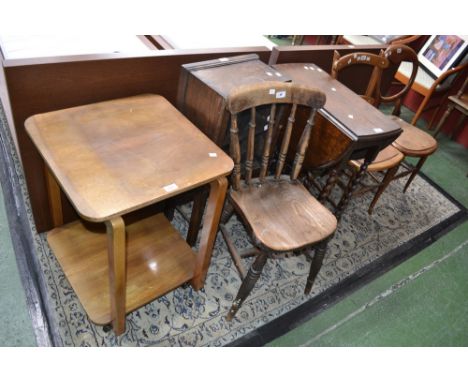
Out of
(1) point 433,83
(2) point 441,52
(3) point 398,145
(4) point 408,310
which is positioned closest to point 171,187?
(4) point 408,310

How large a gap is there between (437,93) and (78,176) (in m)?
3.09

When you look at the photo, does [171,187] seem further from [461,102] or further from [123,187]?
[461,102]

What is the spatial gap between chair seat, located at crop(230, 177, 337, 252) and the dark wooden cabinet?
10.1 inches

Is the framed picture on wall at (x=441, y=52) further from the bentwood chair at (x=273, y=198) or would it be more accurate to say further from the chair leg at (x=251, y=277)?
the chair leg at (x=251, y=277)

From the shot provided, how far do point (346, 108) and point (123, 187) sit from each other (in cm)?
113

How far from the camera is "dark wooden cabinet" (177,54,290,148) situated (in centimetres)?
141

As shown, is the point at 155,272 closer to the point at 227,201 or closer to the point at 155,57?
the point at 227,201

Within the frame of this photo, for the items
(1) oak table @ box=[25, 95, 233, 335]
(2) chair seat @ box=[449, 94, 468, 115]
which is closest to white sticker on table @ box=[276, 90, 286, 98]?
(1) oak table @ box=[25, 95, 233, 335]

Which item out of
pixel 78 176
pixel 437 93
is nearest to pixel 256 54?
pixel 78 176

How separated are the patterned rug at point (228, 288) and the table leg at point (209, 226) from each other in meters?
0.14

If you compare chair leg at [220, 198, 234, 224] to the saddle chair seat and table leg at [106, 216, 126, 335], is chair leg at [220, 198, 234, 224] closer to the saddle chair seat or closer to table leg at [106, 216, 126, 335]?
table leg at [106, 216, 126, 335]

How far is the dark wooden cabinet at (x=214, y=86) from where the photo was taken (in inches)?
55.4

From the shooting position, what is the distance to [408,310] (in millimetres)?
1856

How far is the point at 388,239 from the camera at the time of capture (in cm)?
222
